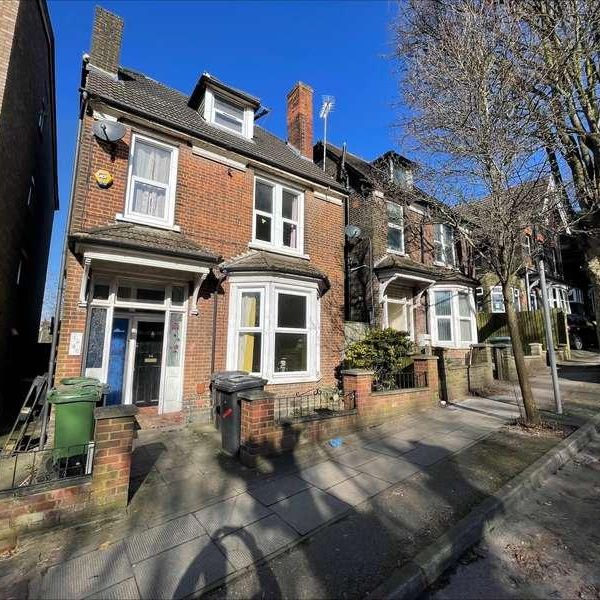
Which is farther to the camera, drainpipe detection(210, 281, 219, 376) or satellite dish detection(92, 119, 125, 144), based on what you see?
drainpipe detection(210, 281, 219, 376)

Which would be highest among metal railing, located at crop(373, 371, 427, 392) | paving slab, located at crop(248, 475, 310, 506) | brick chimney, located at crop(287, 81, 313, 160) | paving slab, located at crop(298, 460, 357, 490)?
brick chimney, located at crop(287, 81, 313, 160)

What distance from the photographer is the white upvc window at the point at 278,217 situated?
934 cm

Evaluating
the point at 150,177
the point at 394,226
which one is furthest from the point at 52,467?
the point at 394,226

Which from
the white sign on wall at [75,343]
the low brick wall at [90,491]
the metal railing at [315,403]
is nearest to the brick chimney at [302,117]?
the metal railing at [315,403]

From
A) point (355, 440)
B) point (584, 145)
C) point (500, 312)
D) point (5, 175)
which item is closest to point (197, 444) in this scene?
point (355, 440)

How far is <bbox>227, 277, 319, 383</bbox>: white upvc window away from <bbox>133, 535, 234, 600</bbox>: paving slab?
16.5 feet

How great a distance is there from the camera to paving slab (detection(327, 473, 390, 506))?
3.95 metres

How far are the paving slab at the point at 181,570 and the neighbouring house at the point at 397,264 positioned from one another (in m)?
8.84

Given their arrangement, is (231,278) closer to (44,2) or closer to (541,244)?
(541,244)

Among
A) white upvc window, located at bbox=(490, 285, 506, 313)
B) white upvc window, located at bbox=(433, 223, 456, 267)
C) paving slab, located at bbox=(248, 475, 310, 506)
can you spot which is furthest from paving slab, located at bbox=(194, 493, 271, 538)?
white upvc window, located at bbox=(490, 285, 506, 313)

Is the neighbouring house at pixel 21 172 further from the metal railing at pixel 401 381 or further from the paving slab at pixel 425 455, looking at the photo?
the paving slab at pixel 425 455

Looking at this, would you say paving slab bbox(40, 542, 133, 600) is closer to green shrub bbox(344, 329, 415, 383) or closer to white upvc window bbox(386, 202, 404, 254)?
green shrub bbox(344, 329, 415, 383)

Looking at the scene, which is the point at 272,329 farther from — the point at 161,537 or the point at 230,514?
the point at 161,537

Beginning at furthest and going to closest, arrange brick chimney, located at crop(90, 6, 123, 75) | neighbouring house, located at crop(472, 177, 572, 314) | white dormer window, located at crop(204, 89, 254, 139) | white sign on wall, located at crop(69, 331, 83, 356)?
white dormer window, located at crop(204, 89, 254, 139) < brick chimney, located at crop(90, 6, 123, 75) < neighbouring house, located at crop(472, 177, 572, 314) < white sign on wall, located at crop(69, 331, 83, 356)
